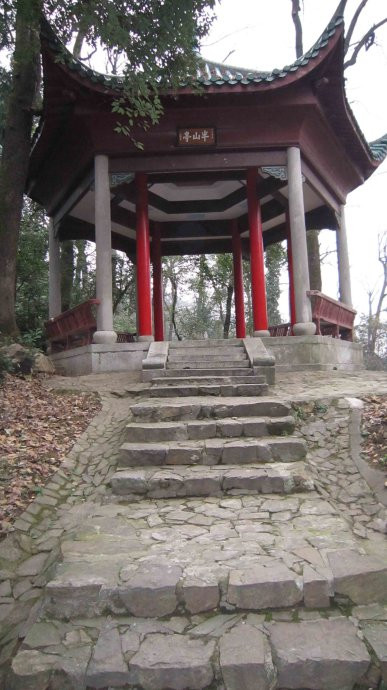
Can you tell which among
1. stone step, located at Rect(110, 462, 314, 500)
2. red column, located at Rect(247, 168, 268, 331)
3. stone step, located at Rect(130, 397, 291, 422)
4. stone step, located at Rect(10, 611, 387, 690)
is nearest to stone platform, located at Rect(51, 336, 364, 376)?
red column, located at Rect(247, 168, 268, 331)

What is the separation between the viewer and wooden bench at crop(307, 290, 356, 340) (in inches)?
319

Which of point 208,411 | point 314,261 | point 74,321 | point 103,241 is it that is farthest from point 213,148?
point 208,411

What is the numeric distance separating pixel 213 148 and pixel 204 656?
773cm

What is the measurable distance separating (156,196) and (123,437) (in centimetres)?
736

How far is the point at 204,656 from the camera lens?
2.13 m

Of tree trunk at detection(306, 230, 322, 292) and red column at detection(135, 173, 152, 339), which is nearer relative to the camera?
red column at detection(135, 173, 152, 339)

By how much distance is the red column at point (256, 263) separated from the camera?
8406mm

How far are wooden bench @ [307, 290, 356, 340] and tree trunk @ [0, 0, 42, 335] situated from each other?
5347mm

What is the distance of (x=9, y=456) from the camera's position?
4035 mm

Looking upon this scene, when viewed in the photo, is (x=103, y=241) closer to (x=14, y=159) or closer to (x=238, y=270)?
(x=14, y=159)

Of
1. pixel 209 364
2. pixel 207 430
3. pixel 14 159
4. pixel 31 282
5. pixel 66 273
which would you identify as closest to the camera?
pixel 207 430

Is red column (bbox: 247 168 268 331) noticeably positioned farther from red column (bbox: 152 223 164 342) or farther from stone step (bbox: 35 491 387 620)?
stone step (bbox: 35 491 387 620)

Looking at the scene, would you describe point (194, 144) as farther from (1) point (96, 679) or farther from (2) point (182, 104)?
(1) point (96, 679)

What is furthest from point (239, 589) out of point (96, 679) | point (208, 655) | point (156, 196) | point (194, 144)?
point (156, 196)
